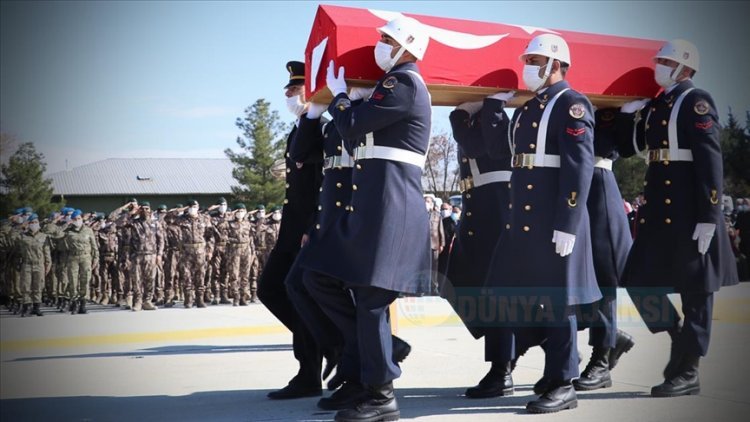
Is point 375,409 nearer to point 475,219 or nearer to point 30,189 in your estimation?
point 475,219

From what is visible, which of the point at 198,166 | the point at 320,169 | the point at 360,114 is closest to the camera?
the point at 360,114

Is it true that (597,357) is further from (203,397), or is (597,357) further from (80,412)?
(80,412)

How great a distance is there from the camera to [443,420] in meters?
4.87

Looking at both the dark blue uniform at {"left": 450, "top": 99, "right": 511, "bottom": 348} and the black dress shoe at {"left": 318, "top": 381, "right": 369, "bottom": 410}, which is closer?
the black dress shoe at {"left": 318, "top": 381, "right": 369, "bottom": 410}

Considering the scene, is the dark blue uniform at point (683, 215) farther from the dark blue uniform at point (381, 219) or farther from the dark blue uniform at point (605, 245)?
the dark blue uniform at point (381, 219)

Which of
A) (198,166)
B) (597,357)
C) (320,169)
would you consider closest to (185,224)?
(320,169)

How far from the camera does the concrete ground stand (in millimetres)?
5160

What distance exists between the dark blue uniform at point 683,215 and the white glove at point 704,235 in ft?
0.12

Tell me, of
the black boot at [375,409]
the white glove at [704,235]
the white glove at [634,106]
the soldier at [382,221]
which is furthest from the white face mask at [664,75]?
the black boot at [375,409]

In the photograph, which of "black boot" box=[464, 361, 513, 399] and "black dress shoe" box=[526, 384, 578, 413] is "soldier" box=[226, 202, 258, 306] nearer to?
"black boot" box=[464, 361, 513, 399]

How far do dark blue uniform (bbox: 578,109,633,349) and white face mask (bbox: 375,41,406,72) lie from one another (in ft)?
6.10

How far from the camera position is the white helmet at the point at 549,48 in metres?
5.33

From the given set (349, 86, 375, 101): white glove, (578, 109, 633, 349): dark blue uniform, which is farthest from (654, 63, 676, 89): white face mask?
(349, 86, 375, 101): white glove

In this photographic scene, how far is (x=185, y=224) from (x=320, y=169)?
1068 cm
